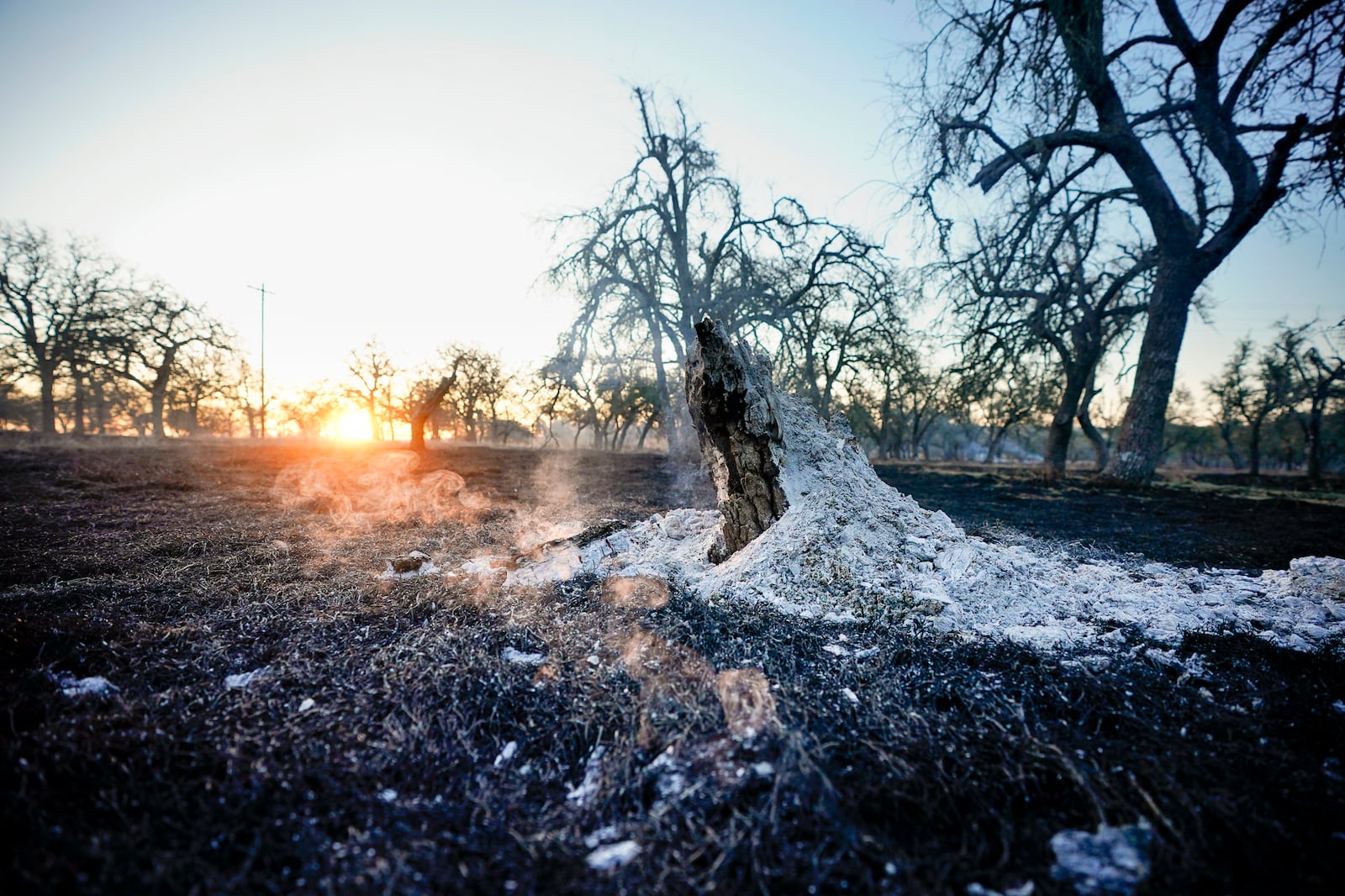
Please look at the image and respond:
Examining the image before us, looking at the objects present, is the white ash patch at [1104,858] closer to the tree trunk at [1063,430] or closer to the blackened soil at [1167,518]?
the blackened soil at [1167,518]

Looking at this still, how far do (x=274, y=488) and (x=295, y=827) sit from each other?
369 inches

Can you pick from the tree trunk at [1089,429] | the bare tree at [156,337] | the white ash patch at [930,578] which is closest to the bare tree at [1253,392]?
the tree trunk at [1089,429]

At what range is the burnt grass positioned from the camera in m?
1.28

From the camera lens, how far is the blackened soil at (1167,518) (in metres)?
5.10

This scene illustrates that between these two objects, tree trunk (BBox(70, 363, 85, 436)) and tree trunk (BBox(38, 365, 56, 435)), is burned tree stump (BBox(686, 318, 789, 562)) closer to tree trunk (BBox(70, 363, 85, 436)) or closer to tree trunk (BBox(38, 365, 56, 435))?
tree trunk (BBox(70, 363, 85, 436))

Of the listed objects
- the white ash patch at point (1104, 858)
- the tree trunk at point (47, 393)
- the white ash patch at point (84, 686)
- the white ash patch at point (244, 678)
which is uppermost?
the tree trunk at point (47, 393)

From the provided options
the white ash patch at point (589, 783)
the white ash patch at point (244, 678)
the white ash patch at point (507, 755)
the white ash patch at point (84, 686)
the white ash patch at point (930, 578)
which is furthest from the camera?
the white ash patch at point (930, 578)

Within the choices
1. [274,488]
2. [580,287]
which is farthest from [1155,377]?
[274,488]

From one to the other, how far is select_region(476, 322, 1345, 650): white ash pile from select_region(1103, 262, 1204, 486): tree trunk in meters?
8.25

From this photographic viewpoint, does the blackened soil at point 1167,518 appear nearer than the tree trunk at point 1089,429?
Yes

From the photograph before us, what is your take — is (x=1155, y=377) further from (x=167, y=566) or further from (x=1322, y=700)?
(x=167, y=566)

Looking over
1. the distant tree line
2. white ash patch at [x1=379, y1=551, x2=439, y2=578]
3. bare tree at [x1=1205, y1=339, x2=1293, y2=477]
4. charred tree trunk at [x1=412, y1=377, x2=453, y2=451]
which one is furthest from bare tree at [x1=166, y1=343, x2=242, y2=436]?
bare tree at [x1=1205, y1=339, x2=1293, y2=477]

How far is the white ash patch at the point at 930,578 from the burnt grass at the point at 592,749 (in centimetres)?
25

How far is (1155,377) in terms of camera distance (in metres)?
10.1
